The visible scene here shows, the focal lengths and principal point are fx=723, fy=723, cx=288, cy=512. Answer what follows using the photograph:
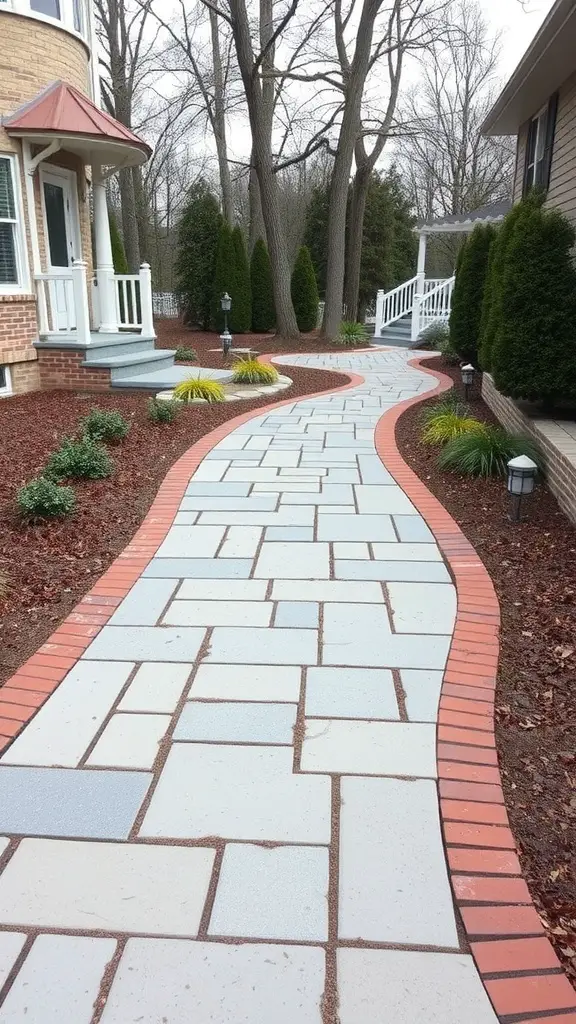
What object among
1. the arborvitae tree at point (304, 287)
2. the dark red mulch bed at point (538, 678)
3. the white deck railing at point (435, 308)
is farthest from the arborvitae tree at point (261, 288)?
the dark red mulch bed at point (538, 678)

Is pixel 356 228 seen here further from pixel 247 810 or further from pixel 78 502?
pixel 247 810

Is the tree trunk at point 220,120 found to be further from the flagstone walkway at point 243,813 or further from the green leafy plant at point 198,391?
the flagstone walkway at point 243,813

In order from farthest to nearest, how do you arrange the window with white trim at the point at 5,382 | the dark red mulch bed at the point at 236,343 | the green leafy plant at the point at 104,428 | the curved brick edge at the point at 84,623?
1. the dark red mulch bed at the point at 236,343
2. the window with white trim at the point at 5,382
3. the green leafy plant at the point at 104,428
4. the curved brick edge at the point at 84,623

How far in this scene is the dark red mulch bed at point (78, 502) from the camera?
3443 millimetres

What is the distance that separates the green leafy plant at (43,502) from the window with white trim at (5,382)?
15.8 feet

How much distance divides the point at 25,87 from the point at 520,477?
308 inches

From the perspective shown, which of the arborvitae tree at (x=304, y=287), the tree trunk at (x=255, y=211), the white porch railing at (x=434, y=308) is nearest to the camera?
the white porch railing at (x=434, y=308)

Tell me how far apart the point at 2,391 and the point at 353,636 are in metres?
7.10

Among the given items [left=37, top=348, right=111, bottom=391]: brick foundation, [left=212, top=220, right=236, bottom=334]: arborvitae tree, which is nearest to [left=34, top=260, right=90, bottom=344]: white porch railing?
[left=37, top=348, right=111, bottom=391]: brick foundation

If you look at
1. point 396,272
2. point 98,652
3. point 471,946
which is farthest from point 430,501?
point 396,272

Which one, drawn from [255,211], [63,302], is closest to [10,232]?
[63,302]

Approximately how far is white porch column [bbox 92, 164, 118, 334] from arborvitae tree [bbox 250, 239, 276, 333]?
9.04 m

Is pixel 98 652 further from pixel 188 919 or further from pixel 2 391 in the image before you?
pixel 2 391

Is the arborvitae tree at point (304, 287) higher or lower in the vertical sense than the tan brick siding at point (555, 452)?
higher
